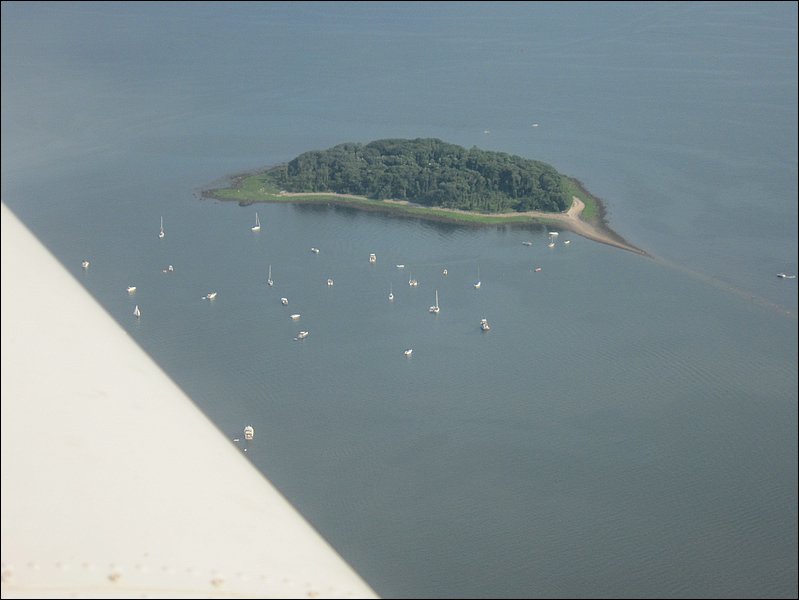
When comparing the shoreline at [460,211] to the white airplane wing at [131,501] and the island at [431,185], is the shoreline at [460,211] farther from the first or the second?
the white airplane wing at [131,501]

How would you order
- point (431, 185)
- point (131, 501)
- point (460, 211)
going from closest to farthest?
1. point (131, 501)
2. point (460, 211)
3. point (431, 185)

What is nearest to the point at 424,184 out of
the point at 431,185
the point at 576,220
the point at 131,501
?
the point at 431,185

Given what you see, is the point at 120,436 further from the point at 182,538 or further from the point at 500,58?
the point at 500,58

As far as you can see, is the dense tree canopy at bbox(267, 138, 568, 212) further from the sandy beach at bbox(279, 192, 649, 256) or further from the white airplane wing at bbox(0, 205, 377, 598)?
the white airplane wing at bbox(0, 205, 377, 598)

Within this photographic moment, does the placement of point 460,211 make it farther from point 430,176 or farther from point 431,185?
point 430,176

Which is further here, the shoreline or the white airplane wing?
the shoreline

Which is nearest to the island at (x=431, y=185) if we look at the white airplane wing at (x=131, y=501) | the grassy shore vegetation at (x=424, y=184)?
the grassy shore vegetation at (x=424, y=184)

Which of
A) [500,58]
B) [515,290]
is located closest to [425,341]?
[515,290]

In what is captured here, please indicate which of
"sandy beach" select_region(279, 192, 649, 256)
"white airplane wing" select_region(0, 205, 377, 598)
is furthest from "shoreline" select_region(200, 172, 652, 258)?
"white airplane wing" select_region(0, 205, 377, 598)
